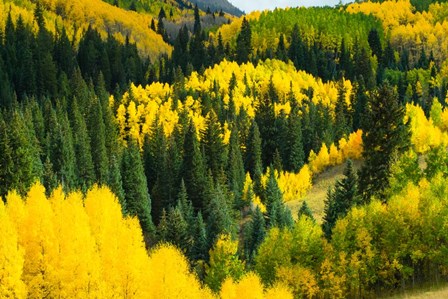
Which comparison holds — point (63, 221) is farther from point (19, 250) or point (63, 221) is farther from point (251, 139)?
point (251, 139)

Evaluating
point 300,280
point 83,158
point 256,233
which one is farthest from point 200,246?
point 83,158

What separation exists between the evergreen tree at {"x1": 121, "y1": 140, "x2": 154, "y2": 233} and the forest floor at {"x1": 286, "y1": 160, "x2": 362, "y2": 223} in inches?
1055

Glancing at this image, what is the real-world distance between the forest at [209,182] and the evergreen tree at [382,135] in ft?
0.53

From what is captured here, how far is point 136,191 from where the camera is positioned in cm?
9144

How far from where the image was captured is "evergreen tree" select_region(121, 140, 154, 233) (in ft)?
292

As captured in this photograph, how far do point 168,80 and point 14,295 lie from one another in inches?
5299

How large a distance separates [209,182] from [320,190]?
27.6 meters

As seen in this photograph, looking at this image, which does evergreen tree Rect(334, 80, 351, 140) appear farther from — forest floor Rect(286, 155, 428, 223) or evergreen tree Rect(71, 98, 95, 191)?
evergreen tree Rect(71, 98, 95, 191)

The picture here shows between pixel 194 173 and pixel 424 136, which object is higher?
pixel 424 136

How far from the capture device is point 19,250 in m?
43.7

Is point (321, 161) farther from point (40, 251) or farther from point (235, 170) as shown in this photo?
point (40, 251)

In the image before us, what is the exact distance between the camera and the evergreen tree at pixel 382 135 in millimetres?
62094

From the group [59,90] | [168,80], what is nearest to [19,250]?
[59,90]

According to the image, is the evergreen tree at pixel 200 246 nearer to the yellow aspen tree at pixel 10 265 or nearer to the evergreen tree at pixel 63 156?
the evergreen tree at pixel 63 156
